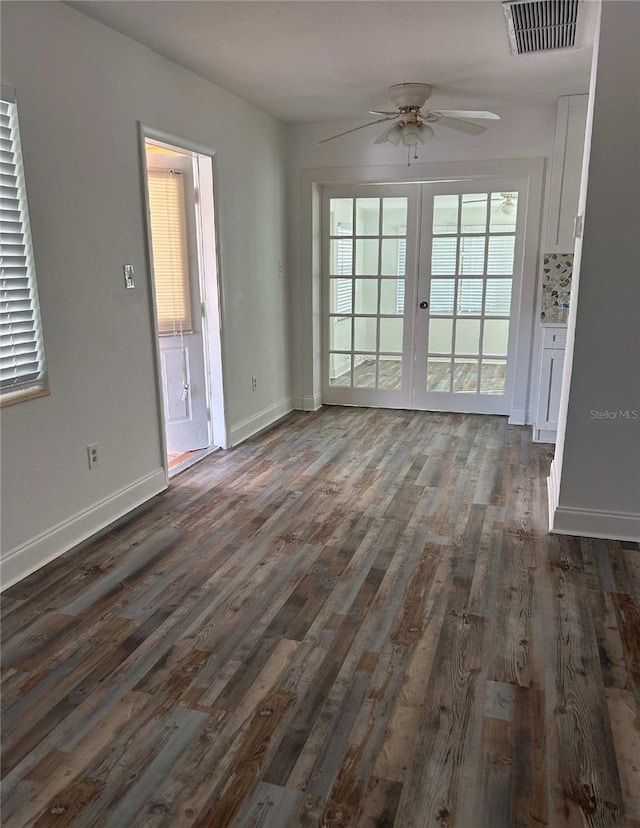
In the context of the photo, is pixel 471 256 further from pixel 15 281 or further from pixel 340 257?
pixel 15 281

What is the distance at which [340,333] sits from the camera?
5.88 meters

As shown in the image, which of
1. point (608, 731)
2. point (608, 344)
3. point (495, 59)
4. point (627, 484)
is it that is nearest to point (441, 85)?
point (495, 59)

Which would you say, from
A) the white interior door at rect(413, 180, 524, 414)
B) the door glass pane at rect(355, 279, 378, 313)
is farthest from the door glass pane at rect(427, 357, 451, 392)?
the door glass pane at rect(355, 279, 378, 313)

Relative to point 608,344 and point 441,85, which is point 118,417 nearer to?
point 608,344

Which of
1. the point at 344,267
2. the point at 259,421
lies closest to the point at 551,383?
the point at 344,267

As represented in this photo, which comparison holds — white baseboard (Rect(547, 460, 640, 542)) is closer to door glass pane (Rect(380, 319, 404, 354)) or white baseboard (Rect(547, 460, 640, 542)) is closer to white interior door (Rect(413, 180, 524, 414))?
white interior door (Rect(413, 180, 524, 414))

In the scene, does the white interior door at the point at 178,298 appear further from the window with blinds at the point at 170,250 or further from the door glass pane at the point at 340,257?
the door glass pane at the point at 340,257

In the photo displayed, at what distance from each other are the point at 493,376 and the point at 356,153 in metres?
→ 2.32

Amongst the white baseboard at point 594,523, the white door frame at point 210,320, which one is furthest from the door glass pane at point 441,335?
the white baseboard at point 594,523

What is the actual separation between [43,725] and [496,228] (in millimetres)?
4833

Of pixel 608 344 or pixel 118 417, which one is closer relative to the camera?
pixel 608 344

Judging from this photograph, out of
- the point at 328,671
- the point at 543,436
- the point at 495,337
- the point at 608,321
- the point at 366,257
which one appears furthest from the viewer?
the point at 366,257

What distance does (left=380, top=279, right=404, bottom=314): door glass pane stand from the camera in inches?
220

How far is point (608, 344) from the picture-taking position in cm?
287
